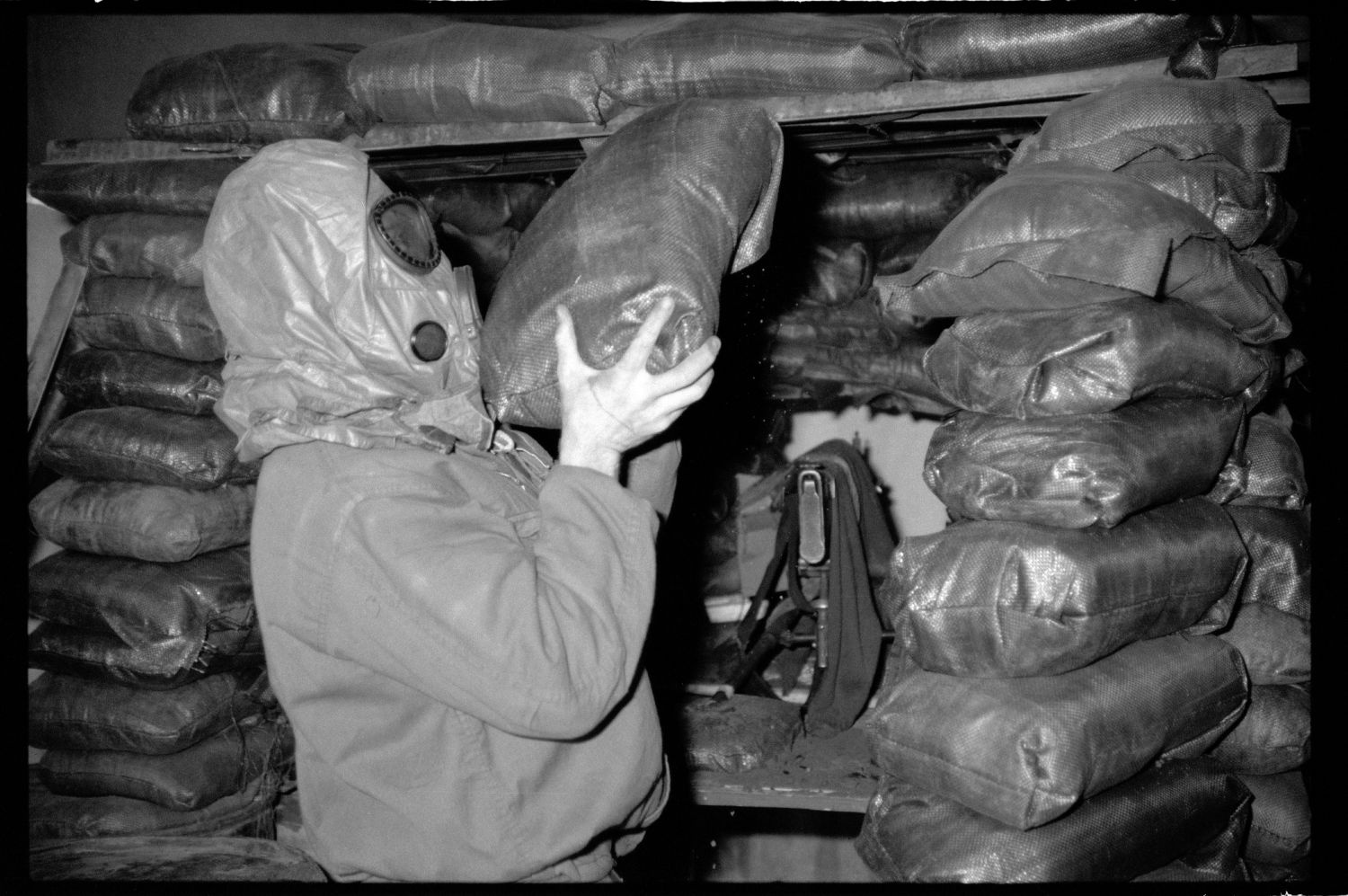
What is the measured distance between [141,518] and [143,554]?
15cm

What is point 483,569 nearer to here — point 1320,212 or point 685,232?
point 685,232

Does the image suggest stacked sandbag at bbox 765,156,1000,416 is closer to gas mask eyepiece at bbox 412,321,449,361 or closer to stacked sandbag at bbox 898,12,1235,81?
stacked sandbag at bbox 898,12,1235,81

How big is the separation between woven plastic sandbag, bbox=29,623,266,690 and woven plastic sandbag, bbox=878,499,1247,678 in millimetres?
2641

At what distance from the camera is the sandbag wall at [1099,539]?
7.64ft

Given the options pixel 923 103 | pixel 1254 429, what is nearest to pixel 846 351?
pixel 923 103

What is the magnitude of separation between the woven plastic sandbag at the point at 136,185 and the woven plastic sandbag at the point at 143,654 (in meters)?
1.70

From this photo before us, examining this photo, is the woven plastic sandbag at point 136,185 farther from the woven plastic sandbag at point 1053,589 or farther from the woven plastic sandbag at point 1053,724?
the woven plastic sandbag at point 1053,724

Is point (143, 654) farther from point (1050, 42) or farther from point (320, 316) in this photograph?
point (1050, 42)

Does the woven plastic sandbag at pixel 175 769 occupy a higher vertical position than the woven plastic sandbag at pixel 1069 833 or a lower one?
lower

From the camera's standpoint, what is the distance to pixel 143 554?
12.2ft

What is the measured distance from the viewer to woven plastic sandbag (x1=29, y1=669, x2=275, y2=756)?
3723 millimetres

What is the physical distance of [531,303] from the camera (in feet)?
5.74

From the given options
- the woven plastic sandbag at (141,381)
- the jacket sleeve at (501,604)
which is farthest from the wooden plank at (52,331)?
the jacket sleeve at (501,604)

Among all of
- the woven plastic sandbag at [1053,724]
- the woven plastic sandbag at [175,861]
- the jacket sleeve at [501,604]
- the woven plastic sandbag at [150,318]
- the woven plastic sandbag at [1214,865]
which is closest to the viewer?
the jacket sleeve at [501,604]
